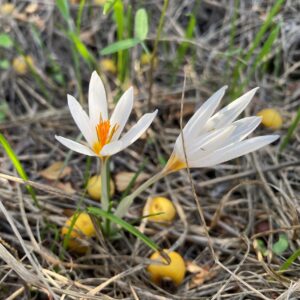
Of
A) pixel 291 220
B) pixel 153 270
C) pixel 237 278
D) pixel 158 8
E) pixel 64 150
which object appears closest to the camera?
pixel 237 278

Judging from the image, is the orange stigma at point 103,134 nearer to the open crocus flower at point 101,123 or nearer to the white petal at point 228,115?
the open crocus flower at point 101,123

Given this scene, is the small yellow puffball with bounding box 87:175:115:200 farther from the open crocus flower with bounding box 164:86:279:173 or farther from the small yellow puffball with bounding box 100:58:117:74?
the small yellow puffball with bounding box 100:58:117:74

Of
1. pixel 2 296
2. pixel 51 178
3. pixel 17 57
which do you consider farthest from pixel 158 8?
pixel 2 296

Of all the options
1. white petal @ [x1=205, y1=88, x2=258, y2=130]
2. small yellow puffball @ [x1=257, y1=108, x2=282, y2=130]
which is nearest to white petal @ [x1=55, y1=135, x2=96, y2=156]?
white petal @ [x1=205, y1=88, x2=258, y2=130]

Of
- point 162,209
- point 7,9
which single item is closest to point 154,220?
point 162,209

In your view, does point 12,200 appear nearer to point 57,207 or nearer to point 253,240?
point 57,207

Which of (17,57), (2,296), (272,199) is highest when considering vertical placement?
(17,57)

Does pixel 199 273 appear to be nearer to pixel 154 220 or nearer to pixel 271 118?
pixel 154 220
